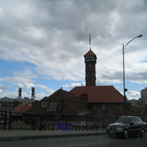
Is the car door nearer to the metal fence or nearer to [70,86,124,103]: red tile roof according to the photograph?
the metal fence

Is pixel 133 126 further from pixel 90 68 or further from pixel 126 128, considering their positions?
pixel 90 68

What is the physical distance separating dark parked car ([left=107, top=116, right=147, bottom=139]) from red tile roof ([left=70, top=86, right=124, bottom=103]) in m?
52.7

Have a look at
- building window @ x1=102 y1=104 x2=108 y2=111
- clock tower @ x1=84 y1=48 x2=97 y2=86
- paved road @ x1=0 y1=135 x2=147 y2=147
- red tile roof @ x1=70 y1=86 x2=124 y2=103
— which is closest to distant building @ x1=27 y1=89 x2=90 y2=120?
red tile roof @ x1=70 y1=86 x2=124 y2=103

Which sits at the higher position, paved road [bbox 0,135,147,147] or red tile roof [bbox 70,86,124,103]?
red tile roof [bbox 70,86,124,103]

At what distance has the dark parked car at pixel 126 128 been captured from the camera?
1467 cm

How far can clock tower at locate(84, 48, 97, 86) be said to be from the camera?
273 feet

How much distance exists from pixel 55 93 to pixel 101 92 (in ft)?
65.2

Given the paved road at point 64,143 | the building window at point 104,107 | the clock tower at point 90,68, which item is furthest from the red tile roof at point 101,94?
the paved road at point 64,143

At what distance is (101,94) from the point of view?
2840 inches

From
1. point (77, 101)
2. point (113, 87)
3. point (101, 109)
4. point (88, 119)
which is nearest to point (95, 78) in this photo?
point (113, 87)

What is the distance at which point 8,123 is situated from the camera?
14.9 meters

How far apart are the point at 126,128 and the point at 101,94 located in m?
57.8

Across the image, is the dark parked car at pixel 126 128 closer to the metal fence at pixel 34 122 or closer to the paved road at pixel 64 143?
the paved road at pixel 64 143

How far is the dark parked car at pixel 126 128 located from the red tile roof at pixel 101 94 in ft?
173
